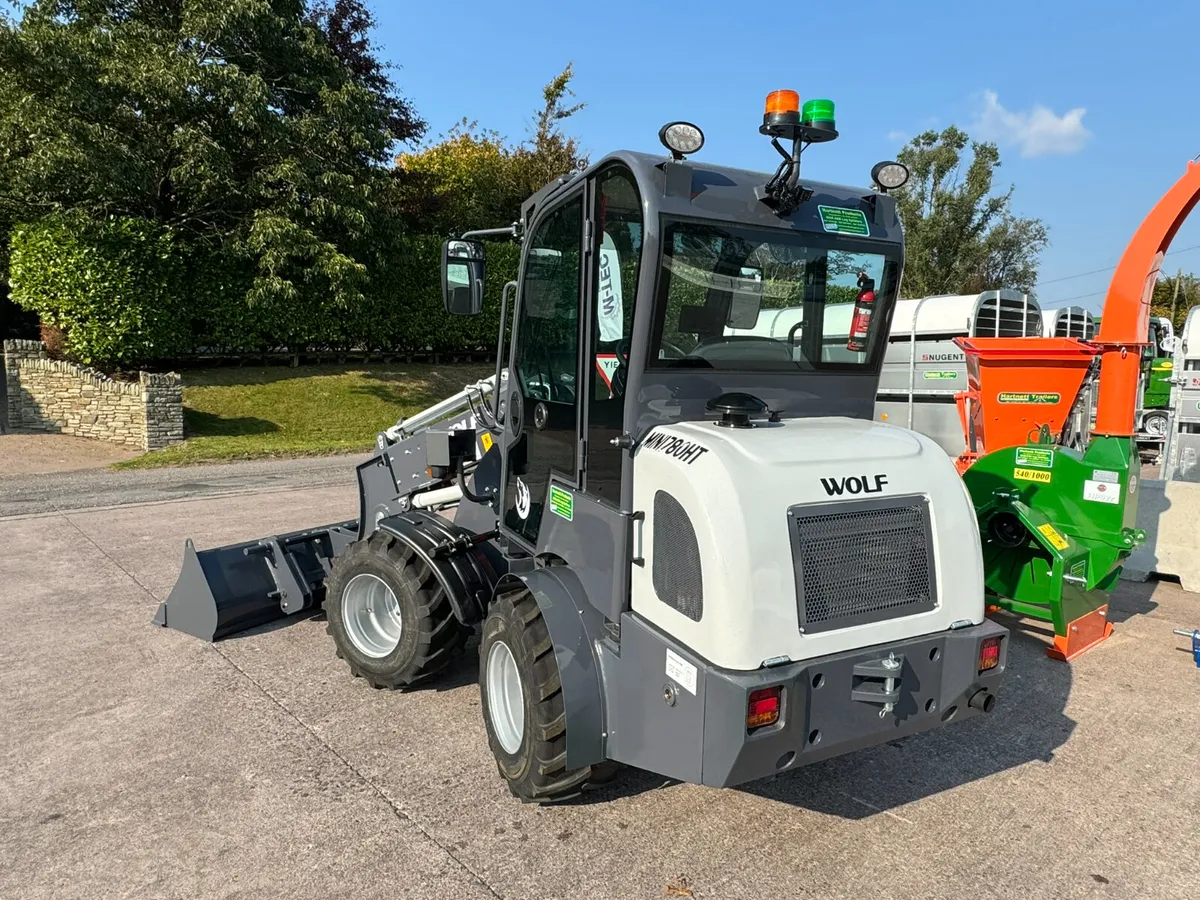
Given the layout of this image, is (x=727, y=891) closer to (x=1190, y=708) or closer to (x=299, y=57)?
(x=1190, y=708)

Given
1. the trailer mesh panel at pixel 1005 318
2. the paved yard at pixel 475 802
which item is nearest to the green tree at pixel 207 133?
the trailer mesh panel at pixel 1005 318

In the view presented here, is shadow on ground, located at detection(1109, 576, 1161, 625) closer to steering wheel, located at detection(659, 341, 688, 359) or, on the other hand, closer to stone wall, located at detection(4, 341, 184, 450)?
steering wheel, located at detection(659, 341, 688, 359)

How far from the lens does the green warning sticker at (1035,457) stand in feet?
17.6

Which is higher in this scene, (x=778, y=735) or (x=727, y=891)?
(x=778, y=735)

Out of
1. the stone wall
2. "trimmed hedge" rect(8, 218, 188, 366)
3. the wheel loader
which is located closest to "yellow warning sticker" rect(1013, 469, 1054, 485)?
the wheel loader

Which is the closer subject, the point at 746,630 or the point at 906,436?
the point at 746,630

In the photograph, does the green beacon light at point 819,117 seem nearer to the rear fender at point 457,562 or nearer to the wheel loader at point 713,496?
the wheel loader at point 713,496

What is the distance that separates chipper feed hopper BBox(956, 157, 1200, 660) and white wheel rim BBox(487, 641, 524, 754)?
3464 mm

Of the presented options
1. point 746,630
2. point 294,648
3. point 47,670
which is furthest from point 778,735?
point 47,670

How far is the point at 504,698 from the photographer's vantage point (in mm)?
3527

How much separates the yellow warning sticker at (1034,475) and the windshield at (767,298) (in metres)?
2.57

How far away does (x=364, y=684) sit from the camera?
4.59m

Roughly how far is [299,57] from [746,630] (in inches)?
777

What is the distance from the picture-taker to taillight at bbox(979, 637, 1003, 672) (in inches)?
118
